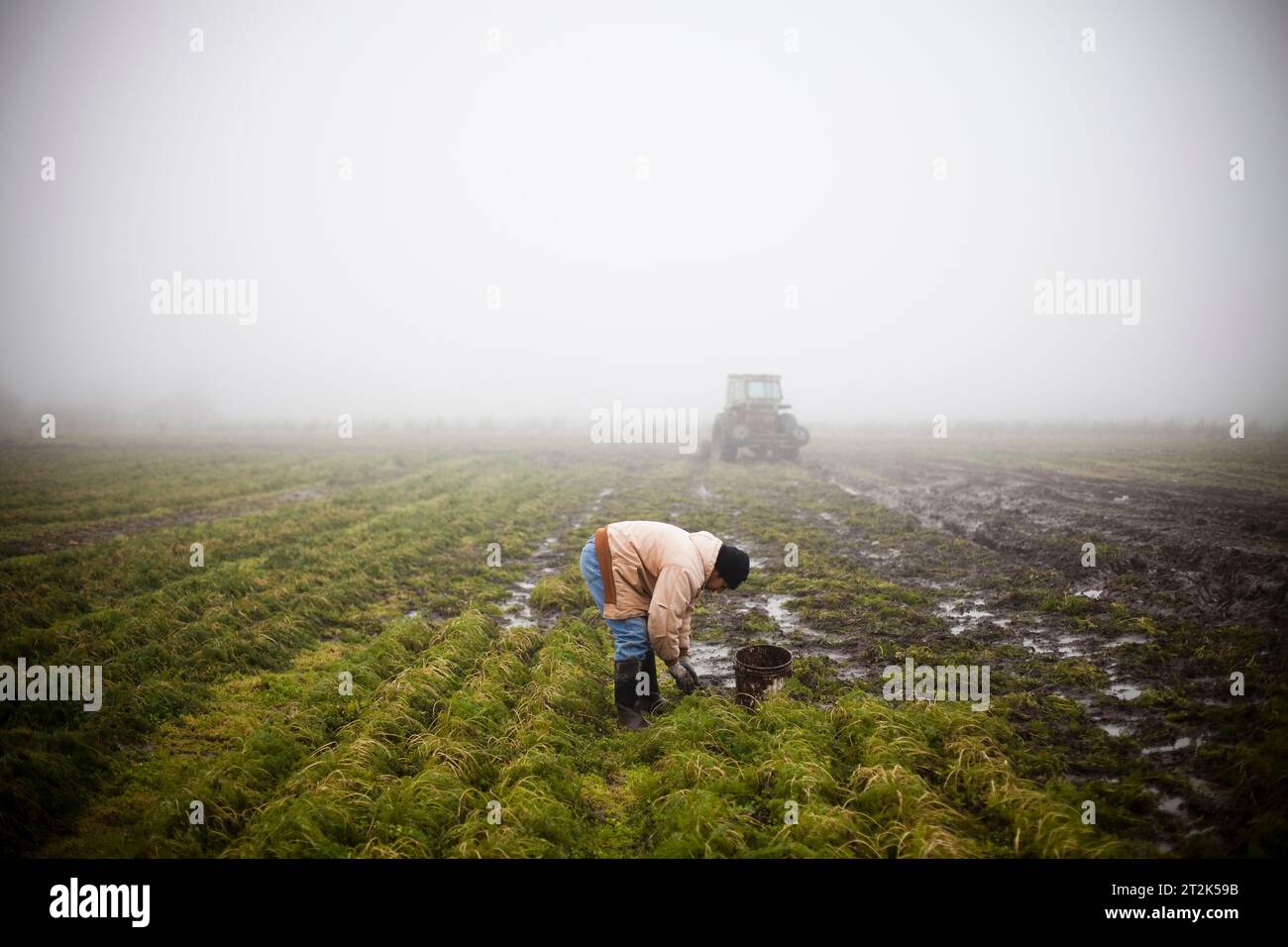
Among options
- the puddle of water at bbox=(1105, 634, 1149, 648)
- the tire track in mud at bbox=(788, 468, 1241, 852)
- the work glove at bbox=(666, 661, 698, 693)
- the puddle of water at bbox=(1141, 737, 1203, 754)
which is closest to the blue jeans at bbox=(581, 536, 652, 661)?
the work glove at bbox=(666, 661, 698, 693)

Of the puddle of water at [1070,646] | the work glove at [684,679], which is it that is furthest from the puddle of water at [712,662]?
the puddle of water at [1070,646]

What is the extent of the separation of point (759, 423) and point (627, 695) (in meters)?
21.6

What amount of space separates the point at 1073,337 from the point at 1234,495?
12183 cm

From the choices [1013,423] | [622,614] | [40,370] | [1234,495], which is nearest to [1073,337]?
[1013,423]

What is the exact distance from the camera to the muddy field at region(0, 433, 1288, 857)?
12.5ft

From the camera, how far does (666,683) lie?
6.16 meters

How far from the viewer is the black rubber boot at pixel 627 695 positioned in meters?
5.25

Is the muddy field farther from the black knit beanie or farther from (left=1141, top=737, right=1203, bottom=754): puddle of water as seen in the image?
the black knit beanie

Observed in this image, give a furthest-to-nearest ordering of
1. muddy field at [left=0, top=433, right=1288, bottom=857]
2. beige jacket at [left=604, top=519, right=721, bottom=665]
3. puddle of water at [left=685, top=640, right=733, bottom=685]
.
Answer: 1. puddle of water at [left=685, top=640, right=733, bottom=685]
2. beige jacket at [left=604, top=519, right=721, bottom=665]
3. muddy field at [left=0, top=433, right=1288, bottom=857]

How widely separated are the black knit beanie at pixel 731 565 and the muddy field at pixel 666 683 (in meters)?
1.23

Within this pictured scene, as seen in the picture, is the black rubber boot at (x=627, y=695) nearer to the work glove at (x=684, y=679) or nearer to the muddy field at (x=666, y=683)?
the muddy field at (x=666, y=683)

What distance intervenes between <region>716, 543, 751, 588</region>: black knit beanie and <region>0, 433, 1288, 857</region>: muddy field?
4.04 feet
